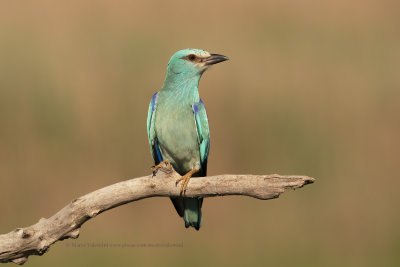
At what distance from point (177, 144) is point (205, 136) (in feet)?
0.77

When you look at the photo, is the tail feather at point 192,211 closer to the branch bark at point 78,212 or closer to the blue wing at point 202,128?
the blue wing at point 202,128

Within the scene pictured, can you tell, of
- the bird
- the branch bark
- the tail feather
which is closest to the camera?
the branch bark

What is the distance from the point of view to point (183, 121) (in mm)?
4066

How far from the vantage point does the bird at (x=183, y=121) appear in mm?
4055

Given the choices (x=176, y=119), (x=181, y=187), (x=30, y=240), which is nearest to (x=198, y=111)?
(x=176, y=119)

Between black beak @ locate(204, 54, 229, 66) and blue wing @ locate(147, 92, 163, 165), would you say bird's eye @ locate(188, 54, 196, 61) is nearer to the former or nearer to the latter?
black beak @ locate(204, 54, 229, 66)

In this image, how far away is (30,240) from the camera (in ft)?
10.7

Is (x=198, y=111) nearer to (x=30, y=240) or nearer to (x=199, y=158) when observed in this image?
(x=199, y=158)

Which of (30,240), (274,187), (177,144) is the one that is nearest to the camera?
(274,187)

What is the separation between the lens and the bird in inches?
160

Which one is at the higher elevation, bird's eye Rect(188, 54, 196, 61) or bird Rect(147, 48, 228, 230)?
bird's eye Rect(188, 54, 196, 61)

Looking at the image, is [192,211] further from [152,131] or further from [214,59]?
[214,59]

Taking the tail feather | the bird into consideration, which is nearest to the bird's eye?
the bird

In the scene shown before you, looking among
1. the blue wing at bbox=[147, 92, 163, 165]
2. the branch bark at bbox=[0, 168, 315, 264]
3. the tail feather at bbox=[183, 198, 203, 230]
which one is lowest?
the tail feather at bbox=[183, 198, 203, 230]
